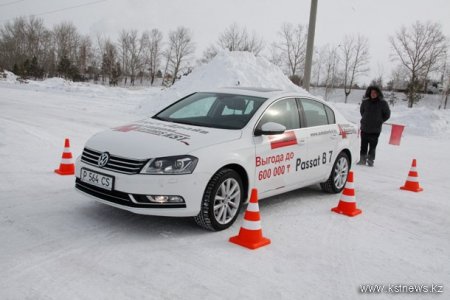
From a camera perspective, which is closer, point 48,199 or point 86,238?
point 86,238

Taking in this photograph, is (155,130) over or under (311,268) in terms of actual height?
over

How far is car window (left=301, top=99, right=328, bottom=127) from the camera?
6.32 meters

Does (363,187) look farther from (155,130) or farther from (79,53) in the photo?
(79,53)

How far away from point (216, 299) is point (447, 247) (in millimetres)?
3077

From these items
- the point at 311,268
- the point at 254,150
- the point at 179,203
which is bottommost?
the point at 311,268

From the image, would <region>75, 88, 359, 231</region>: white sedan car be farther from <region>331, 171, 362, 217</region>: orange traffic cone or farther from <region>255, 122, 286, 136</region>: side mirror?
<region>331, 171, 362, 217</region>: orange traffic cone

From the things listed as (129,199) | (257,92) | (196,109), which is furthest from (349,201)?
(129,199)

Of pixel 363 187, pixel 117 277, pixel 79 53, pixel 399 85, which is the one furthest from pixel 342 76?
pixel 117 277

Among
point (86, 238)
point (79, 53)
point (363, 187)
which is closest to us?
point (86, 238)

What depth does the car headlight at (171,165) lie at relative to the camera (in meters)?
4.38

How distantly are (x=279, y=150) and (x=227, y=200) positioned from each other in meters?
1.09

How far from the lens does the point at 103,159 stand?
4.62 meters

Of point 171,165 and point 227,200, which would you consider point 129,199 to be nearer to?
point 171,165

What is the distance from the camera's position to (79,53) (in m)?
82.6
